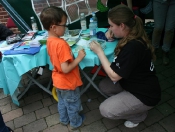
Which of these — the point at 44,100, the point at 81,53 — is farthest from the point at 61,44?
the point at 44,100

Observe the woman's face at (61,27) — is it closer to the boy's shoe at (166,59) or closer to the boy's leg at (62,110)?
the boy's leg at (62,110)

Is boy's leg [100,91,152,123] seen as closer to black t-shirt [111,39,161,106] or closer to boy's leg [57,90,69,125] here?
black t-shirt [111,39,161,106]

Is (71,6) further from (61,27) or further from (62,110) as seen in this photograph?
(62,110)

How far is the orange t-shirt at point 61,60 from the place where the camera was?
1.72 metres

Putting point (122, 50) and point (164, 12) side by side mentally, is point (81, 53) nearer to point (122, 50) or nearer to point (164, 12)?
point (122, 50)

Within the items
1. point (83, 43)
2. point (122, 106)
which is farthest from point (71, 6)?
point (122, 106)

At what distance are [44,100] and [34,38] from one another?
3.21 ft

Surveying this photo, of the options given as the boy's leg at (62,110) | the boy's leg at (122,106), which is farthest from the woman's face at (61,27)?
the boy's leg at (122,106)

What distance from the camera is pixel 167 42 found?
338 cm

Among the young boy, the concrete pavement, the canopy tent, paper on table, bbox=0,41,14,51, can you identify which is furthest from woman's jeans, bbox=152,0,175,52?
paper on table, bbox=0,41,14,51

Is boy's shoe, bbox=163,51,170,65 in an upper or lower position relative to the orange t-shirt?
lower

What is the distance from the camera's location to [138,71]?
183cm

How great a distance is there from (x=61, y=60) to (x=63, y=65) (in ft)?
0.18

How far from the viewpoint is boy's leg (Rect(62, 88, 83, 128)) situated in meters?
2.01
